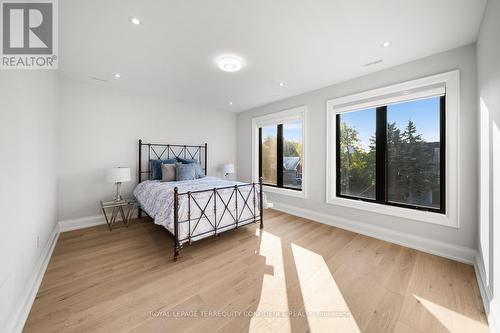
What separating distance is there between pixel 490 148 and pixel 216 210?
2917 mm

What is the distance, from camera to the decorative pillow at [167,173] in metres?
3.67

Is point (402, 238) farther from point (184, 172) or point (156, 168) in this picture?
point (156, 168)

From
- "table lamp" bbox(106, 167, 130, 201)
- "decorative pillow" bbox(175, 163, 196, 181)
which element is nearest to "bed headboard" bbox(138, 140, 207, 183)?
"table lamp" bbox(106, 167, 130, 201)

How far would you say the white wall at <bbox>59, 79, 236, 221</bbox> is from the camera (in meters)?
3.24

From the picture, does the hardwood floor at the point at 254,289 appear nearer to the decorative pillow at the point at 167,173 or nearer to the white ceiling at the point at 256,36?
the decorative pillow at the point at 167,173

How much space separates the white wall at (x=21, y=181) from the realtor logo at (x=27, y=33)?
0.11 m

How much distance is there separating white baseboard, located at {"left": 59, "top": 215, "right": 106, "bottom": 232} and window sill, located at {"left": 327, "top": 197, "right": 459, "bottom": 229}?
4296 millimetres

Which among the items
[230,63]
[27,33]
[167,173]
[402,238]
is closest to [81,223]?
[167,173]

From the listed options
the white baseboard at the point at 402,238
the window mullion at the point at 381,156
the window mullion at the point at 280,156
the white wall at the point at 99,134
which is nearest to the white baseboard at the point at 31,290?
the white wall at the point at 99,134

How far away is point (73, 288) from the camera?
71.9 inches

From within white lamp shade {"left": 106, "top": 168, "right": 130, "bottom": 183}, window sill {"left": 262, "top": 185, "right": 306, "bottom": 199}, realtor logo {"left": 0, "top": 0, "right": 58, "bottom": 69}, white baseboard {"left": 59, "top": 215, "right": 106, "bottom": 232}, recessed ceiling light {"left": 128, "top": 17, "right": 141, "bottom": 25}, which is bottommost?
white baseboard {"left": 59, "top": 215, "right": 106, "bottom": 232}

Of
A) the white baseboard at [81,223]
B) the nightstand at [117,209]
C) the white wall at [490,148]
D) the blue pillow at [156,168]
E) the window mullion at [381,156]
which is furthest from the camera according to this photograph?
the blue pillow at [156,168]

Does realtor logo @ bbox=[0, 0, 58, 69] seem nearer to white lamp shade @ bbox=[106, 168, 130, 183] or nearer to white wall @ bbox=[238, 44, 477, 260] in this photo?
white lamp shade @ bbox=[106, 168, 130, 183]

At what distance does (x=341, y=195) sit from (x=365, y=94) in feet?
5.80
